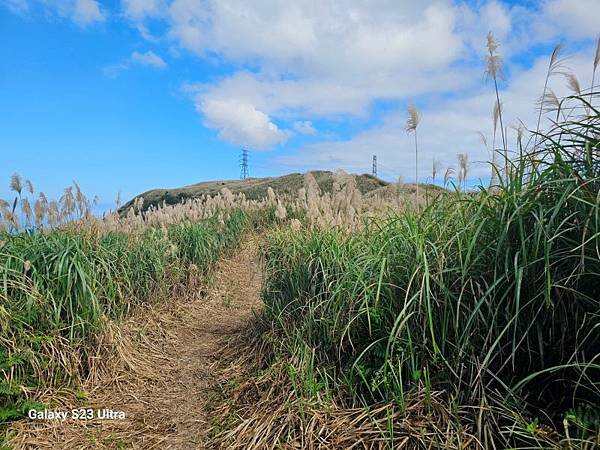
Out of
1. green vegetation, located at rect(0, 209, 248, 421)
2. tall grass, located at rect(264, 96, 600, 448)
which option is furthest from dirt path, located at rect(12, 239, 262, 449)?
tall grass, located at rect(264, 96, 600, 448)

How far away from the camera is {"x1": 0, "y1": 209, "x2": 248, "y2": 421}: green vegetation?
2.98 m

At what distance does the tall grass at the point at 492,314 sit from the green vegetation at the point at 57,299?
1.98m

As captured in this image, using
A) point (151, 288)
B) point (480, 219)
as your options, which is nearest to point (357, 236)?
point (480, 219)

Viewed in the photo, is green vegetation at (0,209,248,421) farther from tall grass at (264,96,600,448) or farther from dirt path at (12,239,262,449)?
tall grass at (264,96,600,448)

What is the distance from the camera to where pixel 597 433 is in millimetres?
1688

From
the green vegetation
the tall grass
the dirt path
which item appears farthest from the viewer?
the green vegetation

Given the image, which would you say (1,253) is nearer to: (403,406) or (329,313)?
(329,313)

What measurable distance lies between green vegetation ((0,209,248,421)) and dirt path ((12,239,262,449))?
221 mm

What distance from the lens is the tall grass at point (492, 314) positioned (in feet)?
6.29

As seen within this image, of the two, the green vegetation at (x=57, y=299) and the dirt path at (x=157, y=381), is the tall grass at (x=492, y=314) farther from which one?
the green vegetation at (x=57, y=299)

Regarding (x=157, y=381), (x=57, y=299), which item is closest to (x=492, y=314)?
(x=157, y=381)

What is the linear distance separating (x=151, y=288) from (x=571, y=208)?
4469 millimetres

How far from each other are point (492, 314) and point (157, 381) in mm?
3063

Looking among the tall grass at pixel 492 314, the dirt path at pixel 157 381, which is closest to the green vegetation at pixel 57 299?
the dirt path at pixel 157 381
